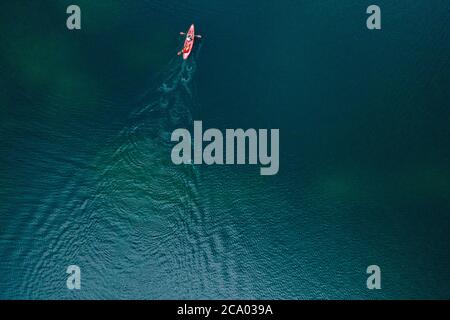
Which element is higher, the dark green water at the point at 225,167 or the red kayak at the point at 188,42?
the red kayak at the point at 188,42

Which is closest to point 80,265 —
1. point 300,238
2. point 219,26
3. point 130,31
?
point 300,238

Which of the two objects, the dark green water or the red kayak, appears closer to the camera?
the dark green water

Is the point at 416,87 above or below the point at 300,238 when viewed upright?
above

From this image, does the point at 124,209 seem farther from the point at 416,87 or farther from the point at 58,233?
the point at 416,87

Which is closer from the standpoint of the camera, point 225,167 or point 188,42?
point 225,167

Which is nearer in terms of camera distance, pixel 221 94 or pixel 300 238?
pixel 300 238

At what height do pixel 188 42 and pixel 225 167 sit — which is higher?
pixel 188 42

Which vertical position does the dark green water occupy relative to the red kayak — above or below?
below

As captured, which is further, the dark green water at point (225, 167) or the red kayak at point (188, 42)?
the red kayak at point (188, 42)
